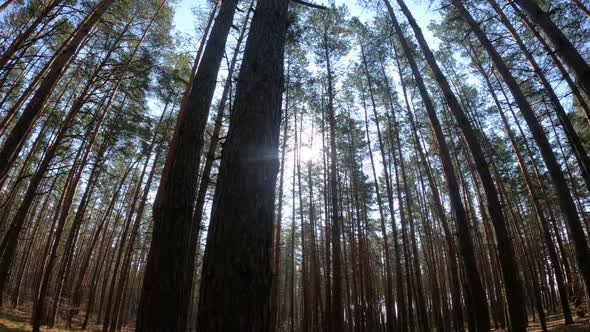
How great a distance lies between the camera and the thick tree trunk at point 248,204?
4.77 ft

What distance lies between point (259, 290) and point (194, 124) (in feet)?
9.86

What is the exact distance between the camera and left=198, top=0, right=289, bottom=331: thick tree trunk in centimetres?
145

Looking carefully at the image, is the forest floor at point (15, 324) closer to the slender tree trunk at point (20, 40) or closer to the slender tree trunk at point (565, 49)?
the slender tree trunk at point (20, 40)

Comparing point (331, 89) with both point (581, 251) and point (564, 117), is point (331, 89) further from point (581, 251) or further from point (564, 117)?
point (581, 251)

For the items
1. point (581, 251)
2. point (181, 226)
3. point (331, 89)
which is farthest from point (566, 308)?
point (181, 226)

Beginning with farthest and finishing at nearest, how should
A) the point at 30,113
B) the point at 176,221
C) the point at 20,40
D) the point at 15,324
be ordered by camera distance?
the point at 15,324 → the point at 20,40 → the point at 30,113 → the point at 176,221

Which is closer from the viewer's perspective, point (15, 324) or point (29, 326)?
point (15, 324)

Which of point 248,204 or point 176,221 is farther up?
point 176,221

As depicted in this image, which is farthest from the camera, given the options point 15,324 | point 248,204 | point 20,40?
point 15,324

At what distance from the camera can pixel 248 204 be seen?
1677 millimetres

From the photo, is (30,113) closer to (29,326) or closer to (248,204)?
(248,204)

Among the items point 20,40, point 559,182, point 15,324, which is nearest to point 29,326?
point 15,324

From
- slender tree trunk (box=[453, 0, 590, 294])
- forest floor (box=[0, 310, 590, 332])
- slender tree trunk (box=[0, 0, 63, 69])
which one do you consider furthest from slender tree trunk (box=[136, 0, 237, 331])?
forest floor (box=[0, 310, 590, 332])

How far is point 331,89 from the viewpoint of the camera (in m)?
12.6
